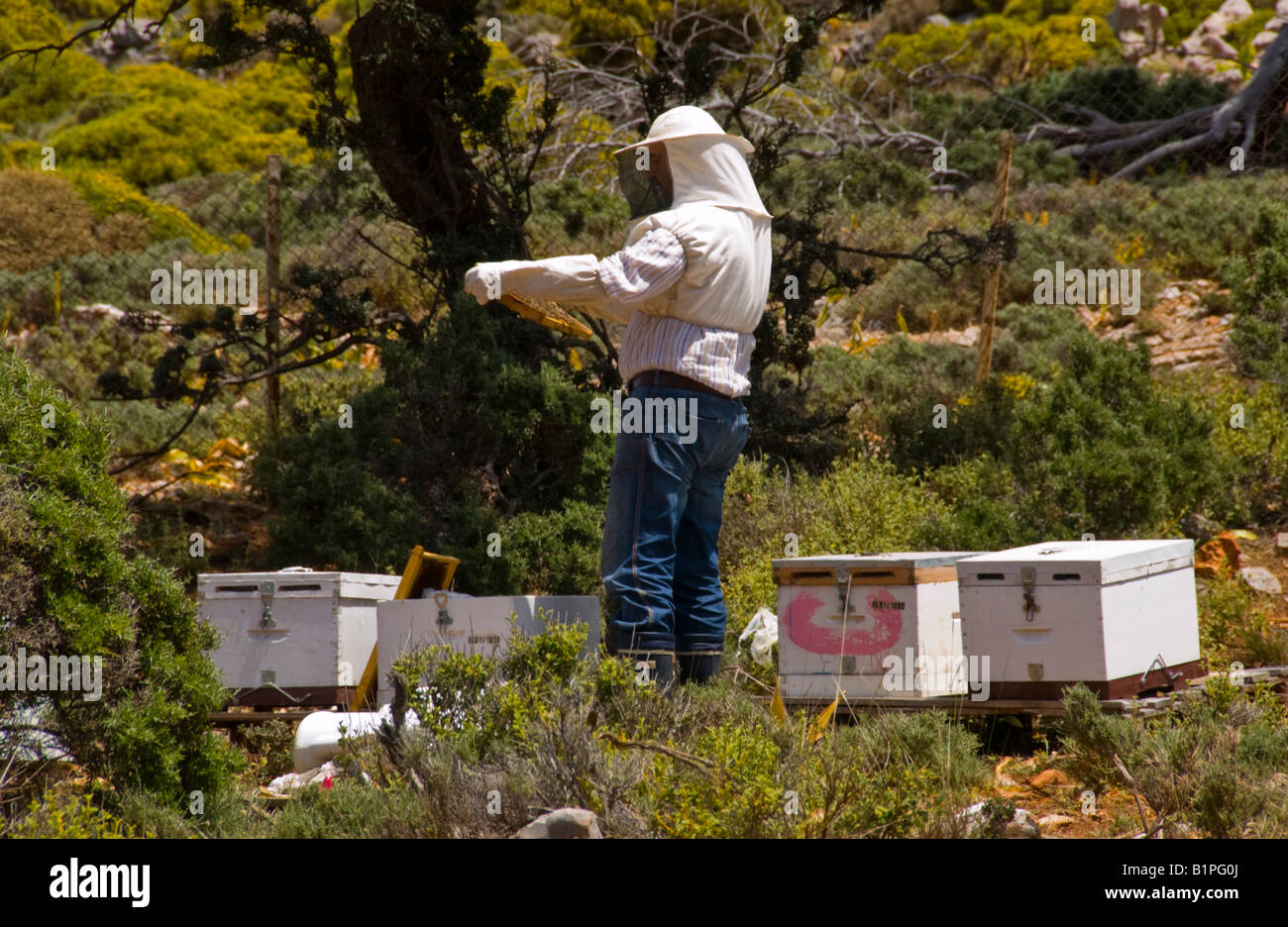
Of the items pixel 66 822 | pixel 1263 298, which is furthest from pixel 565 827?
pixel 1263 298

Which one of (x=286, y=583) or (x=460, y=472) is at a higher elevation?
(x=460, y=472)

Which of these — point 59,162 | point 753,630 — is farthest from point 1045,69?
point 753,630

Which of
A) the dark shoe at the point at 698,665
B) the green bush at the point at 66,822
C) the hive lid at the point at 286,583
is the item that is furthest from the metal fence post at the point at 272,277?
the green bush at the point at 66,822

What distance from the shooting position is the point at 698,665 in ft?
14.7

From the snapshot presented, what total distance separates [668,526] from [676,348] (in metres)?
0.62

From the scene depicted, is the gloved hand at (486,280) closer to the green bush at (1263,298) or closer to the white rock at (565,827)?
the white rock at (565,827)

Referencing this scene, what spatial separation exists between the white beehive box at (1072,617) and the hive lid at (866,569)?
15 centimetres

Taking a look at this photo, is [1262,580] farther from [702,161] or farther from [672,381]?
[702,161]

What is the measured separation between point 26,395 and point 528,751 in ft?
5.57

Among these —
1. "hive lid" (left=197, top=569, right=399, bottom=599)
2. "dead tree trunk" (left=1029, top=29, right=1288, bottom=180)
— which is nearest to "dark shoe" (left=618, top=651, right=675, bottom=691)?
"hive lid" (left=197, top=569, right=399, bottom=599)

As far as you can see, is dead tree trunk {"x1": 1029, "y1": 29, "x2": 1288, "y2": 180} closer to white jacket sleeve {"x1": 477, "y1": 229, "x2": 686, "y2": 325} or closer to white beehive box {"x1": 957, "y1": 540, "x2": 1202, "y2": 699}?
white beehive box {"x1": 957, "y1": 540, "x2": 1202, "y2": 699}

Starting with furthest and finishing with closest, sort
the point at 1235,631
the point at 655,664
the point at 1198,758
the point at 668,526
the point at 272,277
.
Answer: the point at 272,277, the point at 1235,631, the point at 668,526, the point at 655,664, the point at 1198,758

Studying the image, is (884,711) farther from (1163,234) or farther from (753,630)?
(1163,234)

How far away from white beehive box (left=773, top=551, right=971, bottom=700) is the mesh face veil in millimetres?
1444
